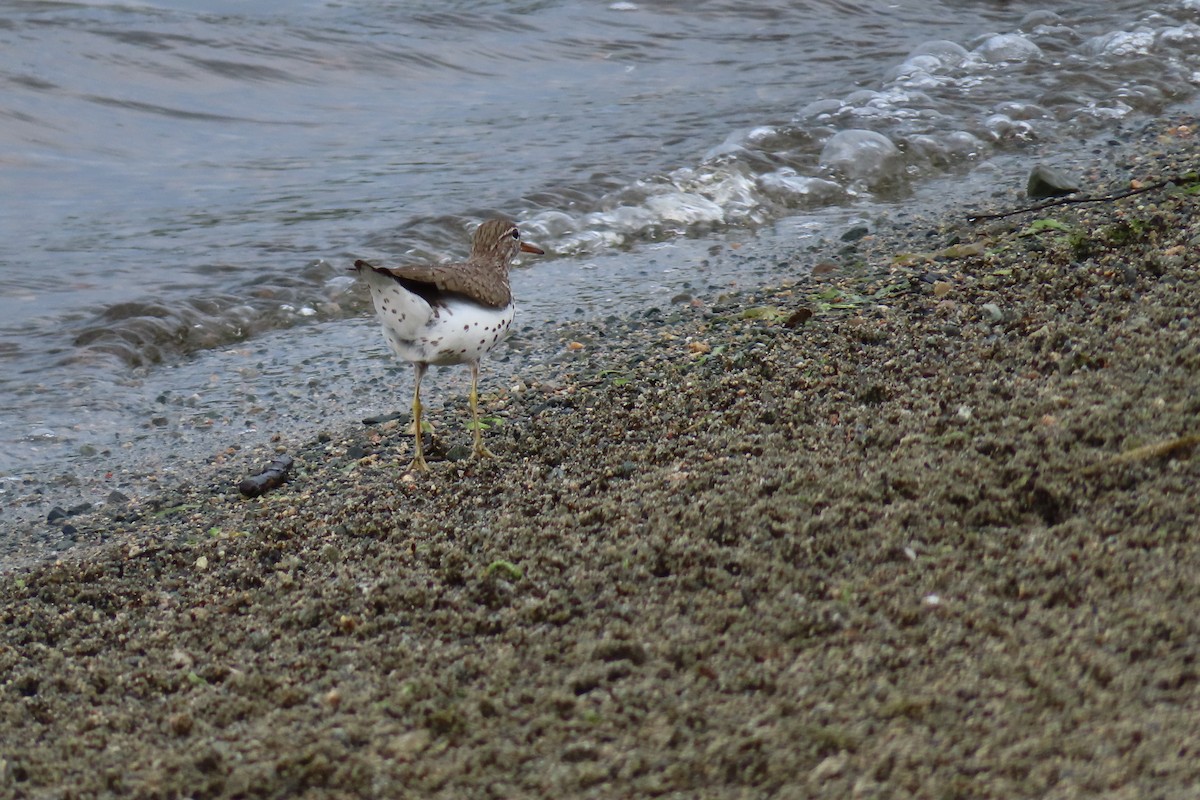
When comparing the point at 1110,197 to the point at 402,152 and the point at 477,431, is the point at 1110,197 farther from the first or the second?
the point at 402,152

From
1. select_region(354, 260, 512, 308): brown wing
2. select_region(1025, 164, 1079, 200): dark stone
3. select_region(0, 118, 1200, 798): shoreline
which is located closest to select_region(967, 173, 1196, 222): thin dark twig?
select_region(1025, 164, 1079, 200): dark stone

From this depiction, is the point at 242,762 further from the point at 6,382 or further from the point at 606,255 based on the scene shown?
the point at 606,255

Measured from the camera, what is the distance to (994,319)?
13.3ft

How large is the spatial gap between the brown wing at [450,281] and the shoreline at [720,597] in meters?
0.54

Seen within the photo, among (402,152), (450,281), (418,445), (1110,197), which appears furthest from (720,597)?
(402,152)

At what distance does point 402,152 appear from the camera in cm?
925

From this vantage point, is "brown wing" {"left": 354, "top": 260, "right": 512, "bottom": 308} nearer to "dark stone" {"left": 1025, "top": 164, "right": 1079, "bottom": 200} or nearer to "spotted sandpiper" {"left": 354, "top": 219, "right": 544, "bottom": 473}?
"spotted sandpiper" {"left": 354, "top": 219, "right": 544, "bottom": 473}

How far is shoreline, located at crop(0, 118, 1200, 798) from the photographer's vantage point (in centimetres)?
199

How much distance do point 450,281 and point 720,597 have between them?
2156mm

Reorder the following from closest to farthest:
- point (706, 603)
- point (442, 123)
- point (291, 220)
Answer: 1. point (706, 603)
2. point (291, 220)
3. point (442, 123)

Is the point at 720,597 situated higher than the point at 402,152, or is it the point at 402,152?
the point at 720,597

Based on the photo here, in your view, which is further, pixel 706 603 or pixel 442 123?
pixel 442 123

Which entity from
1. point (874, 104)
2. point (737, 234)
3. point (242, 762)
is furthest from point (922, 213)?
point (242, 762)

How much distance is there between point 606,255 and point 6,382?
3.28 m
